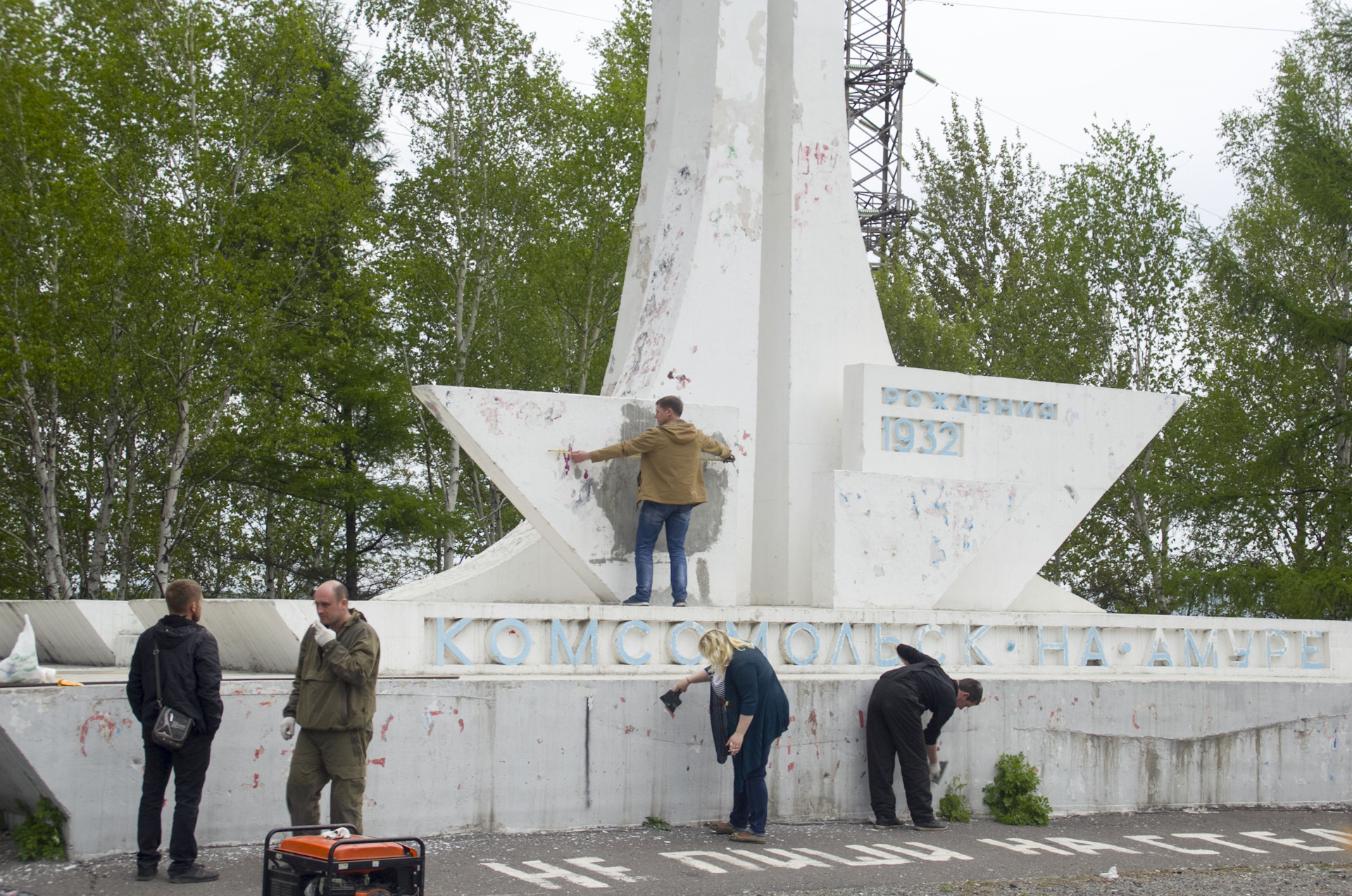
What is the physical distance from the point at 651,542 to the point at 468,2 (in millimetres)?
17441

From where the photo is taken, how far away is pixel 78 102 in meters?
18.1

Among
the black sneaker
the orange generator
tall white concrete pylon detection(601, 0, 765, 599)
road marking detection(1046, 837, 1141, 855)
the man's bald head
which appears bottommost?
road marking detection(1046, 837, 1141, 855)

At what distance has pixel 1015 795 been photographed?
355 inches

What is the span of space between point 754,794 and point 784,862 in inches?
23.4

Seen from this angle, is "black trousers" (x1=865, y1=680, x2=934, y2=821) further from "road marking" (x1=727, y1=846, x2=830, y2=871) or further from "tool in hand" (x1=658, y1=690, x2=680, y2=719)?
"tool in hand" (x1=658, y1=690, x2=680, y2=719)

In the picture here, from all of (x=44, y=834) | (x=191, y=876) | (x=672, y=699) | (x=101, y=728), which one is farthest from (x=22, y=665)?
(x=672, y=699)

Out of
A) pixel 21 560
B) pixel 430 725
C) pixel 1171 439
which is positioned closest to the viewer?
pixel 430 725

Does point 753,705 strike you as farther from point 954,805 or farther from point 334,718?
point 334,718

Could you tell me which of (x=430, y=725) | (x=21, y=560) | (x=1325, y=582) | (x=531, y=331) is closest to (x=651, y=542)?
(x=430, y=725)

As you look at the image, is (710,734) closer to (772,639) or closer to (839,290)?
(772,639)

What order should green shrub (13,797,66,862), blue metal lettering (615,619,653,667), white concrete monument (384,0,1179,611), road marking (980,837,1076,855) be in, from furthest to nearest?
1. white concrete monument (384,0,1179,611)
2. blue metal lettering (615,619,653,667)
3. road marking (980,837,1076,855)
4. green shrub (13,797,66,862)

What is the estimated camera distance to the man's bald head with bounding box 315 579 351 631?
6.21 metres

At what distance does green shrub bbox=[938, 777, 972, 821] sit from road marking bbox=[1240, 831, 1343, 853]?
1.93 metres

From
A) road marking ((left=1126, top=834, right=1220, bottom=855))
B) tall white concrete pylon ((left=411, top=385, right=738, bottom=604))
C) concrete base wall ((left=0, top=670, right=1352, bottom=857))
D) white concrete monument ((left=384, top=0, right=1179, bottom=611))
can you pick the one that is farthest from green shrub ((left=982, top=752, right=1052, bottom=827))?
tall white concrete pylon ((left=411, top=385, right=738, bottom=604))
